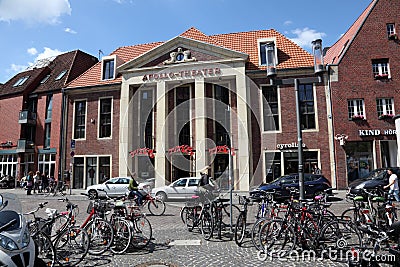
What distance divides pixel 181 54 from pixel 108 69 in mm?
7296

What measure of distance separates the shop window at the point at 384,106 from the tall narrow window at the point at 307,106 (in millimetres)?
4196

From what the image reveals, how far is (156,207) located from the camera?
11.6m

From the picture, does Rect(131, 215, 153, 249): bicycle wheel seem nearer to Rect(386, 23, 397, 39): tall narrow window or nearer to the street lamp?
the street lamp

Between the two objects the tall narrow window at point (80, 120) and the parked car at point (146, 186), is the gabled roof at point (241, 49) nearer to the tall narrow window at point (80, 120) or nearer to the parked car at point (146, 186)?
the tall narrow window at point (80, 120)

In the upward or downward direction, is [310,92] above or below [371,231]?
above

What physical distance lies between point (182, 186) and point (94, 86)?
14.4 meters

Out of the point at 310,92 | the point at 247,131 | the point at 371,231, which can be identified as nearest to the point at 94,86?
the point at 247,131

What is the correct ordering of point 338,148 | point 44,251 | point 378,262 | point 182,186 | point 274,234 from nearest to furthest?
point 378,262 → point 44,251 → point 274,234 → point 182,186 → point 338,148

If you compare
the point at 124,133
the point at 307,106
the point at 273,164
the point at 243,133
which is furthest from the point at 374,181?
the point at 124,133

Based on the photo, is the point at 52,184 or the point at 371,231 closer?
the point at 371,231

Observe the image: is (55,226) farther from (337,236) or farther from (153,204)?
(153,204)

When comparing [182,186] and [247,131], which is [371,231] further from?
[247,131]

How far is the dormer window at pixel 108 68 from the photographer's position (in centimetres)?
2597

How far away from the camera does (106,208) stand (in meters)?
6.52
